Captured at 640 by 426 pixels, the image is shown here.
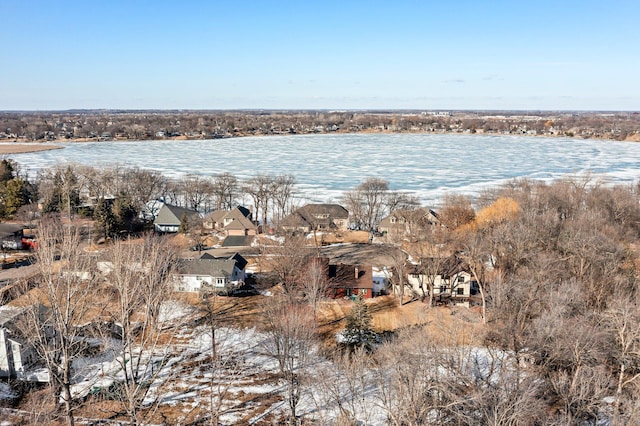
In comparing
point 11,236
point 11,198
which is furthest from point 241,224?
point 11,198

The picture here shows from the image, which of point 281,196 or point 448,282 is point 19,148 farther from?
point 448,282

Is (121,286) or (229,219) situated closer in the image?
(121,286)

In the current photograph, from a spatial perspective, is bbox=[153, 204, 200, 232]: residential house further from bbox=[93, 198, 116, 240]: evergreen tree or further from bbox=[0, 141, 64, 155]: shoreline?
bbox=[0, 141, 64, 155]: shoreline

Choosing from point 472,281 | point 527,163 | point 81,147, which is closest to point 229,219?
point 472,281

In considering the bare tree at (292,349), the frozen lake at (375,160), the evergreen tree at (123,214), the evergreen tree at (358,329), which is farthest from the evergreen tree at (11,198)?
the evergreen tree at (358,329)

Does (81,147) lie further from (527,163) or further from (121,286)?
(121,286)

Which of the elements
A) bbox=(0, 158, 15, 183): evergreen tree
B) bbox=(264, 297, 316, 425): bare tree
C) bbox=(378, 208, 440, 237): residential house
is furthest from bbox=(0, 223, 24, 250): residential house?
bbox=(378, 208, 440, 237): residential house
